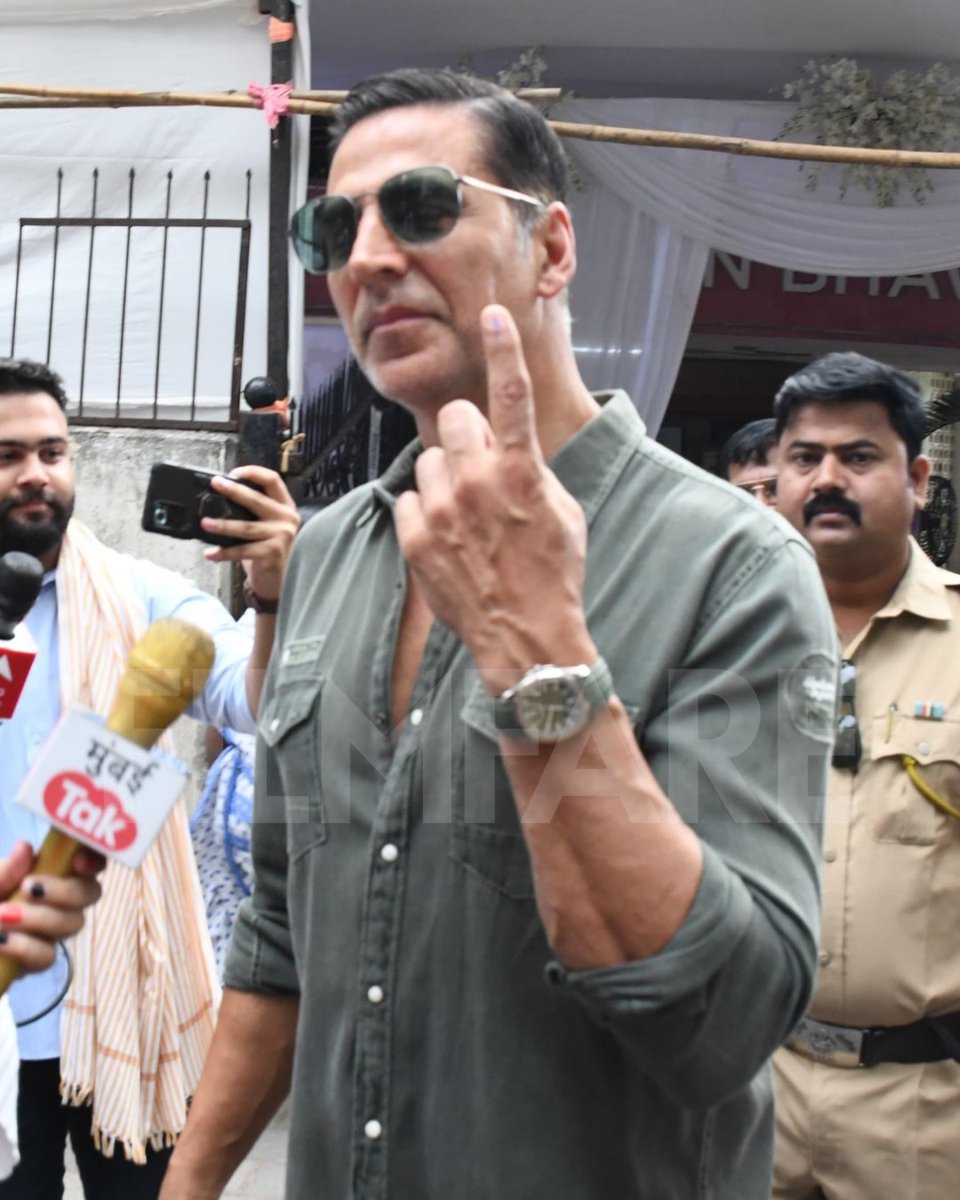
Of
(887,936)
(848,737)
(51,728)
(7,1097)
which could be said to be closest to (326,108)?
(51,728)

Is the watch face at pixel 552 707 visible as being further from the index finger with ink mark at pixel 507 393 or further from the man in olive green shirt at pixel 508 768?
the index finger with ink mark at pixel 507 393

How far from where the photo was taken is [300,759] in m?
1.88

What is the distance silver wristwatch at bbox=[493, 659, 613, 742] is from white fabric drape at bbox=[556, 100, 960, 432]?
7.19m

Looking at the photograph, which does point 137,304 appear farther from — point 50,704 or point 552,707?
point 552,707

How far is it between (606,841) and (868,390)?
2.23 m

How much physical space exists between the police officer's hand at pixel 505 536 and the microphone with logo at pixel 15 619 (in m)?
1.19

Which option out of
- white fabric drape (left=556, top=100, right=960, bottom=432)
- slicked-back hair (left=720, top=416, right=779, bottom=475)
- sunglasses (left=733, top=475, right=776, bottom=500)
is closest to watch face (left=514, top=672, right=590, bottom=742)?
sunglasses (left=733, top=475, right=776, bottom=500)

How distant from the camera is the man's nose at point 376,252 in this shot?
179cm

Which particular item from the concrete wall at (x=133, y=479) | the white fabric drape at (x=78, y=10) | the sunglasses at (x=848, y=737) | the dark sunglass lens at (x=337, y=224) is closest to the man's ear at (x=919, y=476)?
the sunglasses at (x=848, y=737)

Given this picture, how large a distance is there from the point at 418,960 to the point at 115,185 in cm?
603

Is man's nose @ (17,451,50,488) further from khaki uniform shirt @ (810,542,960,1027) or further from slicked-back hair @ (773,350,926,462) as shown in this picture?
khaki uniform shirt @ (810,542,960,1027)

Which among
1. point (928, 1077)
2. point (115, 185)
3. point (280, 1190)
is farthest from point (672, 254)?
point (928, 1077)

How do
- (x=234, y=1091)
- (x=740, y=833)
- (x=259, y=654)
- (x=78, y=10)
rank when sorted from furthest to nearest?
(x=78, y=10) → (x=259, y=654) → (x=234, y=1091) → (x=740, y=833)

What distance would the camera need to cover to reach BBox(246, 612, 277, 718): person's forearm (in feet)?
9.29
